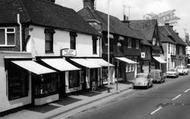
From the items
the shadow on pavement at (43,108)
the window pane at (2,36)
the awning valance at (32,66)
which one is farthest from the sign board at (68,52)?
the shadow on pavement at (43,108)

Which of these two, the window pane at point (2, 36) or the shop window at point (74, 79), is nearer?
the window pane at point (2, 36)

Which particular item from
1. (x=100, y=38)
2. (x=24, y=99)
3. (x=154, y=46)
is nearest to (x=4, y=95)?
(x=24, y=99)

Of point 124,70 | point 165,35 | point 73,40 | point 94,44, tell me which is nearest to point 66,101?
point 73,40

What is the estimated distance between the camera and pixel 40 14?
2548 centimetres

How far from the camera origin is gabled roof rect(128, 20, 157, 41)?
6122 cm

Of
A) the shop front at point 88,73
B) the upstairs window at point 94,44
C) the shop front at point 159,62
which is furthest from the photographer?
the shop front at point 159,62

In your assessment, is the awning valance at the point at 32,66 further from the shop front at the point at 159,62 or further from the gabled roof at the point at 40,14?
the shop front at the point at 159,62

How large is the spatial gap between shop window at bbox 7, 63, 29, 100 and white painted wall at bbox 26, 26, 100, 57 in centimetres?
189

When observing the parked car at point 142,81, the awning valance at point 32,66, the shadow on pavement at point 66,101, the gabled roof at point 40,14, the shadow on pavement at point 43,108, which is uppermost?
the gabled roof at point 40,14

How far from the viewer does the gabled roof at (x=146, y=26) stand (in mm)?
61219

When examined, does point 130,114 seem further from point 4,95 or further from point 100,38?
point 100,38

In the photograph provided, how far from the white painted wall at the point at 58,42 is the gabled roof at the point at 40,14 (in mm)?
495

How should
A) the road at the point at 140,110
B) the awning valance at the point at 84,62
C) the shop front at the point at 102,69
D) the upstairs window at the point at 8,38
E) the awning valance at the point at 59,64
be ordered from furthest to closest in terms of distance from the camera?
the shop front at the point at 102,69, the awning valance at the point at 84,62, the awning valance at the point at 59,64, the upstairs window at the point at 8,38, the road at the point at 140,110

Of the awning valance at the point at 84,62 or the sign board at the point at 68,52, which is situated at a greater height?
the sign board at the point at 68,52
